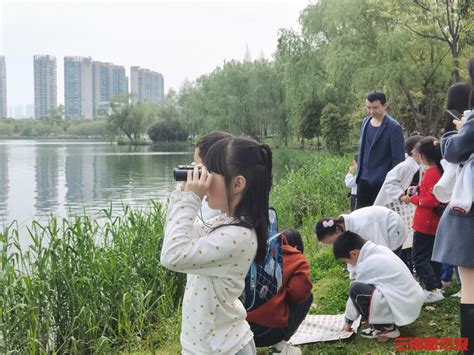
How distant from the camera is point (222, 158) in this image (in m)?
1.57

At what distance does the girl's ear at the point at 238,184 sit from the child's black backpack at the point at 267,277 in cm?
56

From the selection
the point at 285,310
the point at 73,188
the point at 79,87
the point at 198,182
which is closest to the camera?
the point at 198,182

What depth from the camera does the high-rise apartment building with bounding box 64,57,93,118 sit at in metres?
90.8

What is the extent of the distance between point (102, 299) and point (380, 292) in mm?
1780

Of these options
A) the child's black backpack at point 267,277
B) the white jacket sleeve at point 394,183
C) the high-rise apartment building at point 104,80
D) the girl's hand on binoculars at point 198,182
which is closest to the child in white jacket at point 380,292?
the child's black backpack at point 267,277

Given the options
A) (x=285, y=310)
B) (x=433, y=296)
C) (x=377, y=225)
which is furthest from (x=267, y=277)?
(x=433, y=296)

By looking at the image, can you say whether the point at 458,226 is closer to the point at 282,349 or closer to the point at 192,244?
the point at 282,349

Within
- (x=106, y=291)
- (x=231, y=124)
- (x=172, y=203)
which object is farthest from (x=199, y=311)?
(x=231, y=124)

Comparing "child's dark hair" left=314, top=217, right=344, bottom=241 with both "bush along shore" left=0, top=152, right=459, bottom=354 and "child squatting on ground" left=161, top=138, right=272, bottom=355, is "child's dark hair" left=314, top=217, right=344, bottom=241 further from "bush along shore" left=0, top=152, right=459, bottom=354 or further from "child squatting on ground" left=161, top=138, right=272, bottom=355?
"child squatting on ground" left=161, top=138, right=272, bottom=355

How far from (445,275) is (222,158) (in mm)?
2494

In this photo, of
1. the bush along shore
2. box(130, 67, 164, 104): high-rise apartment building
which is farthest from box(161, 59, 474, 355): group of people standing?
box(130, 67, 164, 104): high-rise apartment building

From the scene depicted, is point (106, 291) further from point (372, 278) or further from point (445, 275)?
point (445, 275)

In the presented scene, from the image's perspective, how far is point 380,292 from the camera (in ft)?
8.37

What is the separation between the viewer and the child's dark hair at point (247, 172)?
157 centimetres
